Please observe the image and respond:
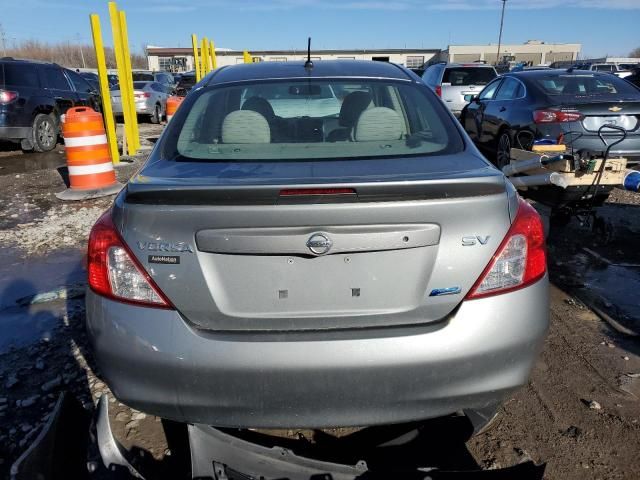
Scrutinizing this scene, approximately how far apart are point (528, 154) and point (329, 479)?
411 cm

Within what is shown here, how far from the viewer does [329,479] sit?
6.26ft

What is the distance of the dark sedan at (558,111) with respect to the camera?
6418 mm

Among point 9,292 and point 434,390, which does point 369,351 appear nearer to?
point 434,390

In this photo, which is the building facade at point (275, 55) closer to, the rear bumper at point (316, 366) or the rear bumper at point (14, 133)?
the rear bumper at point (14, 133)

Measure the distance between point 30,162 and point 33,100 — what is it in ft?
4.41

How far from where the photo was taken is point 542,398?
286 centimetres

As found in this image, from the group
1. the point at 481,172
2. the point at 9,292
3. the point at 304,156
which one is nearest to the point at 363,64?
the point at 304,156

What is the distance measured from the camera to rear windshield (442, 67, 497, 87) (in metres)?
13.8

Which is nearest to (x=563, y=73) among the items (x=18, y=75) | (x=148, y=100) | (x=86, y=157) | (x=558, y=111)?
(x=558, y=111)

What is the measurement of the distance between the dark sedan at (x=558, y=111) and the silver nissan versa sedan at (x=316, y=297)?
4117 millimetres

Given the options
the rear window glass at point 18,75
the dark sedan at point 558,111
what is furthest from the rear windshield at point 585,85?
the rear window glass at point 18,75

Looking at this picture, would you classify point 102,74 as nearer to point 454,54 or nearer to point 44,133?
point 44,133

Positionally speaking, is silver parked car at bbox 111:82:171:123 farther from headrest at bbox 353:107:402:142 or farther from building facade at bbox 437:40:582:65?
building facade at bbox 437:40:582:65

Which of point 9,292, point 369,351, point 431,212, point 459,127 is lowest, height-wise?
point 9,292
